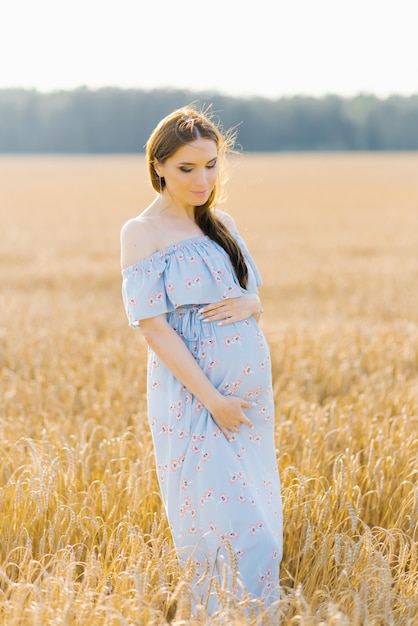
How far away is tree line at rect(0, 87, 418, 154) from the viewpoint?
91.4m

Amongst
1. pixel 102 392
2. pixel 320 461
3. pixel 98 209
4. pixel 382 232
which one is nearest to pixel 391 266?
pixel 382 232

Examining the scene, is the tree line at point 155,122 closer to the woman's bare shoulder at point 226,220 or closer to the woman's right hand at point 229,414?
the woman's bare shoulder at point 226,220

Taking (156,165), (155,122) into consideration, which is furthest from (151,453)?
(155,122)

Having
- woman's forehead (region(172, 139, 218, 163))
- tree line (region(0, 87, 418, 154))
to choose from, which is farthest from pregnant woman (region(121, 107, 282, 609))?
tree line (region(0, 87, 418, 154))

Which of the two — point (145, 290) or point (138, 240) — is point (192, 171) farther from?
→ point (145, 290)

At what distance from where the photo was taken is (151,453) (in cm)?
337

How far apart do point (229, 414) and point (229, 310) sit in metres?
0.34

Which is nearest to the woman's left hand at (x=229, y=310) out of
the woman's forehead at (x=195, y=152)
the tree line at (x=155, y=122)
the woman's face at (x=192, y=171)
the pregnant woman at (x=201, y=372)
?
the pregnant woman at (x=201, y=372)

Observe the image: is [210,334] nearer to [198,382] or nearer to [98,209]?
[198,382]

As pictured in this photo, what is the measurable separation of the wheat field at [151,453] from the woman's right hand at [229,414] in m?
0.40

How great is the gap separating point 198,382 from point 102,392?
244 centimetres

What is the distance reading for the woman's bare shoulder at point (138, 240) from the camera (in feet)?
Answer: 8.46

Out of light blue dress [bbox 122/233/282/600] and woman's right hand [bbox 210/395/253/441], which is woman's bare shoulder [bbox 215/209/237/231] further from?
woman's right hand [bbox 210/395/253/441]

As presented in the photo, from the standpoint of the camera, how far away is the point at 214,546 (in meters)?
2.48
